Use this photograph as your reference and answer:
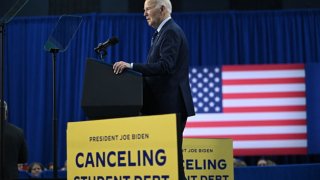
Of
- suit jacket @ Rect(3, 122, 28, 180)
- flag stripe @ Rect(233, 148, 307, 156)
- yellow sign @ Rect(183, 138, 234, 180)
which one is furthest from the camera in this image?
flag stripe @ Rect(233, 148, 307, 156)

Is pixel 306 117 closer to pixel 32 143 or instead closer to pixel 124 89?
pixel 32 143

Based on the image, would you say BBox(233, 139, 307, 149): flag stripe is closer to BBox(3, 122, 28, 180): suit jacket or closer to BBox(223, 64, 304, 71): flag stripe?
BBox(223, 64, 304, 71): flag stripe

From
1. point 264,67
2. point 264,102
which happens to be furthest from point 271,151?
point 264,67

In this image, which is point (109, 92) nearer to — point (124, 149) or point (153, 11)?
point (124, 149)

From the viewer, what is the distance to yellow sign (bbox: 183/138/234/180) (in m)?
3.52

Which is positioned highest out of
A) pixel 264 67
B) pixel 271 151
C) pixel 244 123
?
pixel 264 67

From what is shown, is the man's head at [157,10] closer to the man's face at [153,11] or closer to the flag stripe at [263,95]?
the man's face at [153,11]

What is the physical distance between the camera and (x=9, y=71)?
32.4 ft

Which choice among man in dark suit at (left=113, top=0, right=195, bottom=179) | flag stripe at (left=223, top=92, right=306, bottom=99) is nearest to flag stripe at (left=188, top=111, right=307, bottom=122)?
flag stripe at (left=223, top=92, right=306, bottom=99)

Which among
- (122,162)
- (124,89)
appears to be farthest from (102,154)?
(124,89)

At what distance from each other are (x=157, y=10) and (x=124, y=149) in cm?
86

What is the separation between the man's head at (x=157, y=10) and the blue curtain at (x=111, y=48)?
259 inches

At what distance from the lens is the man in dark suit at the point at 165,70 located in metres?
2.87

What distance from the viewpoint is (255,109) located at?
8906 millimetres
